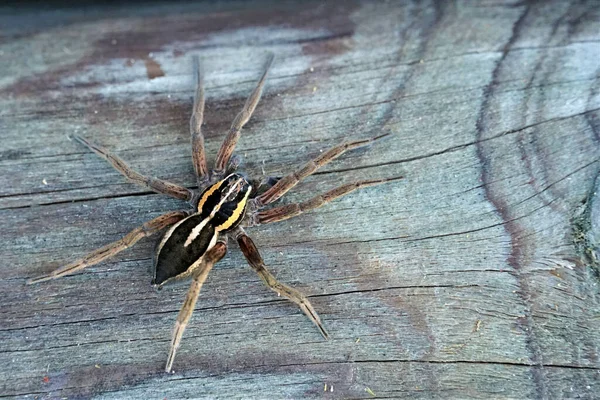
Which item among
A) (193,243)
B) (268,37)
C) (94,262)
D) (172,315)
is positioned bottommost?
(172,315)

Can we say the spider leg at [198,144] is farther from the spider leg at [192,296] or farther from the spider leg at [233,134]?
the spider leg at [192,296]

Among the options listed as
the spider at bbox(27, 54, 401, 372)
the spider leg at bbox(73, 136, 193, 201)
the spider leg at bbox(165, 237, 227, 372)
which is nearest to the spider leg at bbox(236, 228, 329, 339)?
the spider at bbox(27, 54, 401, 372)

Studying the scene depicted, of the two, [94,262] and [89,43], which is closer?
[94,262]

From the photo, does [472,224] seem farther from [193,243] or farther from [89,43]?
[89,43]

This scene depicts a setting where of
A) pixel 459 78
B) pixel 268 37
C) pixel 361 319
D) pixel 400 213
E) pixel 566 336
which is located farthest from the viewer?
pixel 268 37

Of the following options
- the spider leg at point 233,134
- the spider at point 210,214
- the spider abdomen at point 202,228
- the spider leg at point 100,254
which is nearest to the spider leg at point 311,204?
the spider at point 210,214

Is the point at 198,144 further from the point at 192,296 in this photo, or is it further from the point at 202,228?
the point at 192,296

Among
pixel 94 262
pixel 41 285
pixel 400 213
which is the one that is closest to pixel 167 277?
pixel 94 262

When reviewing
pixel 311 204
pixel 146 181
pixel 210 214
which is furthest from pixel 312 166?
pixel 146 181
